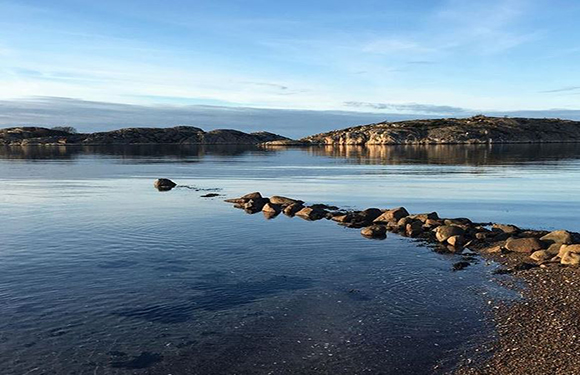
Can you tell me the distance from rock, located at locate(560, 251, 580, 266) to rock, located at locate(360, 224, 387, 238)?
10242 mm

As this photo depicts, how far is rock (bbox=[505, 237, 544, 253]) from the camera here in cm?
2503

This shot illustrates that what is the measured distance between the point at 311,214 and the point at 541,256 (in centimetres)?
1670

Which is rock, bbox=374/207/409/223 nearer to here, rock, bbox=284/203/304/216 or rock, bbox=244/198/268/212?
rock, bbox=284/203/304/216

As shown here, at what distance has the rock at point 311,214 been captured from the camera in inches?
1421

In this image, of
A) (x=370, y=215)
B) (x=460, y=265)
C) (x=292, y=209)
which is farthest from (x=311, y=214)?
(x=460, y=265)

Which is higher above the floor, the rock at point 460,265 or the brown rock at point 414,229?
the brown rock at point 414,229

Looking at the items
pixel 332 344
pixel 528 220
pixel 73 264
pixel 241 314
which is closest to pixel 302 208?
Answer: pixel 528 220

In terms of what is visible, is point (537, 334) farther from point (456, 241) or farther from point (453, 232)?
point (453, 232)

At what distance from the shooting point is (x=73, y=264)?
23125mm

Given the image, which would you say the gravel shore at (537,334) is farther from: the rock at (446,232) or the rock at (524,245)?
the rock at (446,232)

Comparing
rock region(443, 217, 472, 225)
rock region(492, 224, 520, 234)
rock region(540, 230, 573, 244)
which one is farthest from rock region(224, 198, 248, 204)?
rock region(540, 230, 573, 244)

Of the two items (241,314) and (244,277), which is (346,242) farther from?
(241,314)

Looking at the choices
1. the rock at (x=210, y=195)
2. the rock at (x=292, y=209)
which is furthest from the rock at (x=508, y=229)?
the rock at (x=210, y=195)

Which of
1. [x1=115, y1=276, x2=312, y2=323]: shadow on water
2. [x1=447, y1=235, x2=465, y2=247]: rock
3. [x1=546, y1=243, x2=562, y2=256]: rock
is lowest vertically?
[x1=115, y1=276, x2=312, y2=323]: shadow on water
